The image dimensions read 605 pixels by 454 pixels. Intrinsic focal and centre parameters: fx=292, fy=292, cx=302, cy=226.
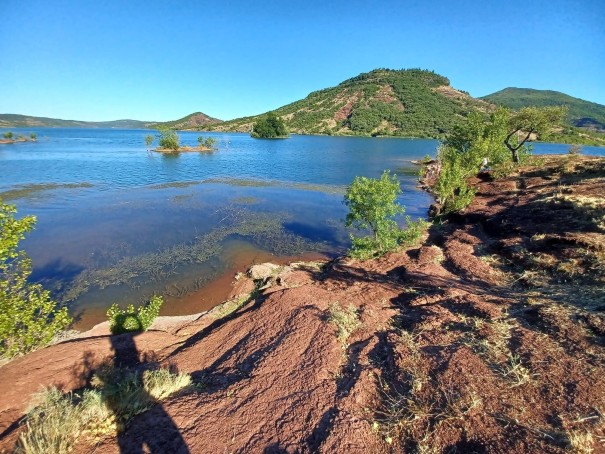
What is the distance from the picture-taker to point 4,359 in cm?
985

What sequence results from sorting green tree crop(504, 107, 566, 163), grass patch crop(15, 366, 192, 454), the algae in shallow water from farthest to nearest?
green tree crop(504, 107, 566, 163)
the algae in shallow water
grass patch crop(15, 366, 192, 454)

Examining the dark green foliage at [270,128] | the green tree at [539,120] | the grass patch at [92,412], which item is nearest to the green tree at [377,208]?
the grass patch at [92,412]

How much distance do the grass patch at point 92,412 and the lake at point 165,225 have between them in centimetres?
964

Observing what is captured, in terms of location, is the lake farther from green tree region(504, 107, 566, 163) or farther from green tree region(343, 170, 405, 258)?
green tree region(504, 107, 566, 163)

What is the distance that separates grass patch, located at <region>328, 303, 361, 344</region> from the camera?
930 centimetres

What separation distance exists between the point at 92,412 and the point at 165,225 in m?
25.9

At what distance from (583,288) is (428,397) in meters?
8.46

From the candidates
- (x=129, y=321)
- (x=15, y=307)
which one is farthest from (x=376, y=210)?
(x=15, y=307)

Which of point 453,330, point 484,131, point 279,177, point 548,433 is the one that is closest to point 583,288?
point 453,330

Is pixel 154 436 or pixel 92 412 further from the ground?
pixel 92 412

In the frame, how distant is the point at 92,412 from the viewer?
5.94 m

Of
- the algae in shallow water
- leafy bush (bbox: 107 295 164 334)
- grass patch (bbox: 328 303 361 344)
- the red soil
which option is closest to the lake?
the algae in shallow water

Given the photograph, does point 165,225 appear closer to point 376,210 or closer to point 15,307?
point 15,307

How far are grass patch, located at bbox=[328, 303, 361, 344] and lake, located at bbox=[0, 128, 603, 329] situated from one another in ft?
30.0
